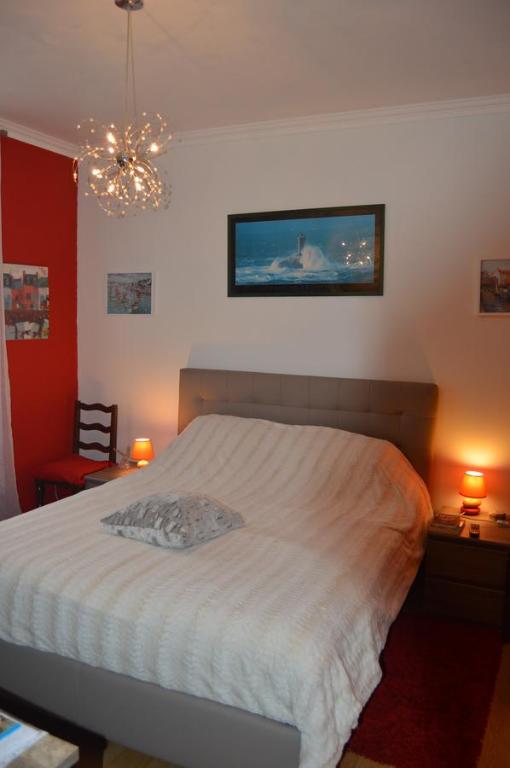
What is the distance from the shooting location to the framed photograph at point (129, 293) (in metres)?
4.43

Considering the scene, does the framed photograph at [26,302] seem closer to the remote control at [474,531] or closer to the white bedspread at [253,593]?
the white bedspread at [253,593]

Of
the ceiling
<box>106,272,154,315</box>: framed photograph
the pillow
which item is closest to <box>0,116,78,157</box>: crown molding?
the ceiling

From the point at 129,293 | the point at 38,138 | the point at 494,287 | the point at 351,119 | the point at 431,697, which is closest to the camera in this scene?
the point at 431,697

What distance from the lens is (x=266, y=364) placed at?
4062 mm

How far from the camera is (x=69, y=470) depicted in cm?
419

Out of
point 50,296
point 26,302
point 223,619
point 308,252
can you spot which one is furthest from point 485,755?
point 50,296

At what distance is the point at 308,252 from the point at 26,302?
194cm

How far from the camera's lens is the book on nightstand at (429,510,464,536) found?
3185 millimetres

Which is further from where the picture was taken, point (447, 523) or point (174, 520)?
point (447, 523)

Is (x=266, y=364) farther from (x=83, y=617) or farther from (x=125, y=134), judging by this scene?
(x=83, y=617)

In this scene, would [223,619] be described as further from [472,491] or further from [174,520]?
[472,491]

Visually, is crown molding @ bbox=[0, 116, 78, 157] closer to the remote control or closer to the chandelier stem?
the chandelier stem

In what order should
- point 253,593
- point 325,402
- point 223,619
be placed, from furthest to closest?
1. point 325,402
2. point 253,593
3. point 223,619

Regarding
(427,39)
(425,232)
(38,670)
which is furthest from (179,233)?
(38,670)
